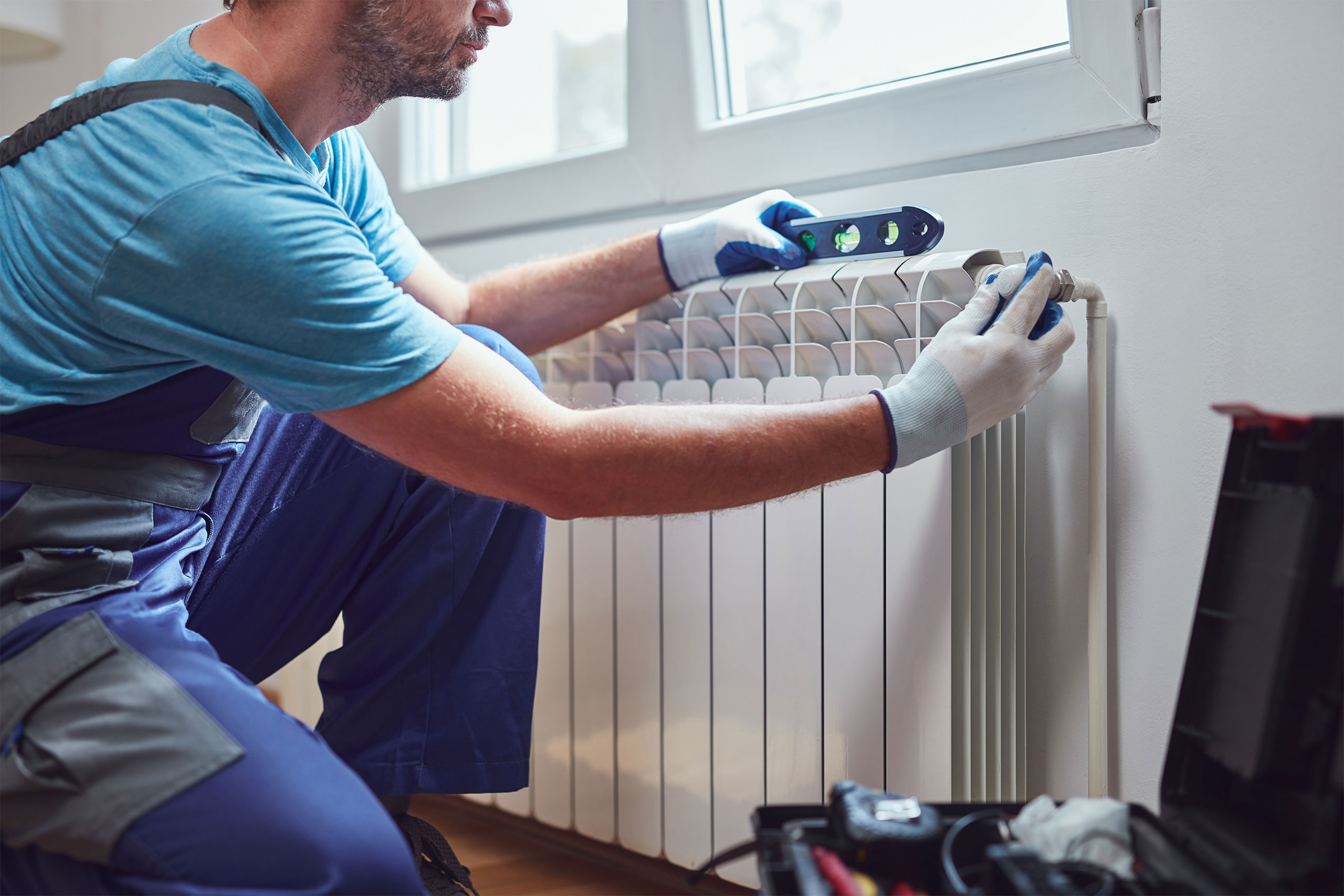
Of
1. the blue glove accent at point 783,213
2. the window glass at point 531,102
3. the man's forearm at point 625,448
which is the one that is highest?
the window glass at point 531,102

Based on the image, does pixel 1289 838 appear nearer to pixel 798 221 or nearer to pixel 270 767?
pixel 270 767

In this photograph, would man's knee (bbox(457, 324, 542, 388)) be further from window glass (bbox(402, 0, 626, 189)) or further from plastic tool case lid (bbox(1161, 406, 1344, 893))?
plastic tool case lid (bbox(1161, 406, 1344, 893))

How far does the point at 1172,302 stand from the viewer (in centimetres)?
97

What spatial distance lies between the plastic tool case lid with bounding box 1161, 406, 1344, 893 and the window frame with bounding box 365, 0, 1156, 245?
51 centimetres

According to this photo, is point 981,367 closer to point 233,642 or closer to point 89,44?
point 233,642

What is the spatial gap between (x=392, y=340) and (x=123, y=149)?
10.1 inches

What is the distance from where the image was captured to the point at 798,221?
112cm

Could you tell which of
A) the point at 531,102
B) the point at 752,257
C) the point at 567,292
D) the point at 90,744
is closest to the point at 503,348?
the point at 567,292

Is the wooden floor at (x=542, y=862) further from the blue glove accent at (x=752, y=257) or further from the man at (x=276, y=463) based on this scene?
the blue glove accent at (x=752, y=257)

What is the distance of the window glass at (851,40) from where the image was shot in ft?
3.74

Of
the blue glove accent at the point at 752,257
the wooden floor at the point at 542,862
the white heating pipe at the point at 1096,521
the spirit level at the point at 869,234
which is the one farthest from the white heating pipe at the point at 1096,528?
the wooden floor at the point at 542,862

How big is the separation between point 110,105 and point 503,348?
0.40 m

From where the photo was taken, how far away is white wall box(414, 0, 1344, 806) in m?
0.90

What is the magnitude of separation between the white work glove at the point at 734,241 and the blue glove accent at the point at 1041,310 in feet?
0.86
